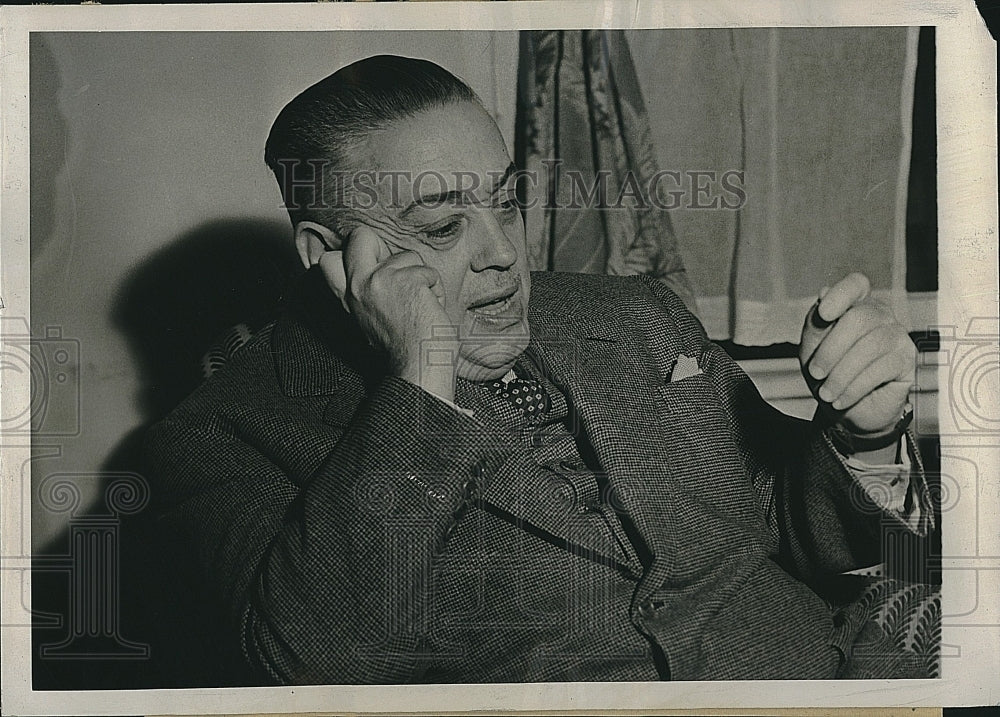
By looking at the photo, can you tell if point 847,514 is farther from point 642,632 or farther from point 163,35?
point 163,35

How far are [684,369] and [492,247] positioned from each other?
32 cm

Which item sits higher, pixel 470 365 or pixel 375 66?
pixel 375 66

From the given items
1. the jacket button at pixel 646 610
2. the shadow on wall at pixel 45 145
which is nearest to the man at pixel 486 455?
the jacket button at pixel 646 610

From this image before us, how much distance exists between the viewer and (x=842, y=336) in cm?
126

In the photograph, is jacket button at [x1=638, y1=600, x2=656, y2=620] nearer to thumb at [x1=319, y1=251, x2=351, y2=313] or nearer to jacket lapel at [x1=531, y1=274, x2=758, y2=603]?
jacket lapel at [x1=531, y1=274, x2=758, y2=603]

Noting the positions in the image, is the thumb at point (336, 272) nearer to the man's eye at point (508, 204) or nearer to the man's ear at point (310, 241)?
the man's ear at point (310, 241)

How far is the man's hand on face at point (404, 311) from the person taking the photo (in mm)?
1209

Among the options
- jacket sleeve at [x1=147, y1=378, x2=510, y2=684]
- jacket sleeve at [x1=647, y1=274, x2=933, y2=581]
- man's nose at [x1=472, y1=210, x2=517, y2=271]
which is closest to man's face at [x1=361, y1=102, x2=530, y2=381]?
man's nose at [x1=472, y1=210, x2=517, y2=271]

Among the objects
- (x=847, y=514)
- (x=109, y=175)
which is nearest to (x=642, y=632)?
(x=847, y=514)

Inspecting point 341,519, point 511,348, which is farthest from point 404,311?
point 341,519

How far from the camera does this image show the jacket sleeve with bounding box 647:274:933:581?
125cm

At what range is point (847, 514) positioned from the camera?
1259 mm

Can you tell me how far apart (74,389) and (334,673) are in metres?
0.53

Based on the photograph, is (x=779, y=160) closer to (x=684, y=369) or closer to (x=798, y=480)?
(x=684, y=369)
